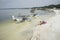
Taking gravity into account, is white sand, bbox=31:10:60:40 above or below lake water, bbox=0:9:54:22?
below

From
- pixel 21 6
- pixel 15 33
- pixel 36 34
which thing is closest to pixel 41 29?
pixel 36 34

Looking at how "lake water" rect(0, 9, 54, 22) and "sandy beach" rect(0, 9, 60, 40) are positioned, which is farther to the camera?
"lake water" rect(0, 9, 54, 22)

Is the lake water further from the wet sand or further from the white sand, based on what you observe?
the white sand

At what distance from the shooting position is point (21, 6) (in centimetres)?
113

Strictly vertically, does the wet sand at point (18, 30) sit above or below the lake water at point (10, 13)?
below

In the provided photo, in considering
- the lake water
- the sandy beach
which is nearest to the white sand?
the sandy beach

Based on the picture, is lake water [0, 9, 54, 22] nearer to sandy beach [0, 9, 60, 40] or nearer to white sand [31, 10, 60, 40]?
sandy beach [0, 9, 60, 40]

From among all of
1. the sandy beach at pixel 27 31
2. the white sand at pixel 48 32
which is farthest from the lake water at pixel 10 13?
the white sand at pixel 48 32

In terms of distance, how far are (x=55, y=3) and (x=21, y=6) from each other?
1.10 ft

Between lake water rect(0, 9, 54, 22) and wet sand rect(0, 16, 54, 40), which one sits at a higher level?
lake water rect(0, 9, 54, 22)

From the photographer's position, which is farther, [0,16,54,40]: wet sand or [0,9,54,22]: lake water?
[0,9,54,22]: lake water

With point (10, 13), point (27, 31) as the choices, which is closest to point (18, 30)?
point (27, 31)

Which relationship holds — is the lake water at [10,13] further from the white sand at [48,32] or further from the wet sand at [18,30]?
the white sand at [48,32]

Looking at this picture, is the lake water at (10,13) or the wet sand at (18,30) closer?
the wet sand at (18,30)
